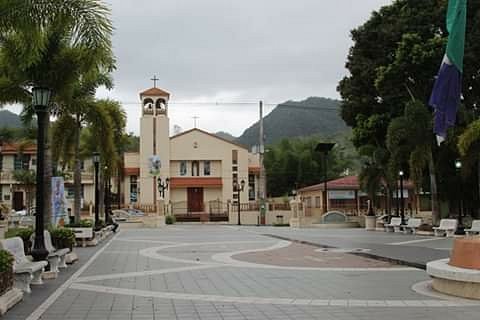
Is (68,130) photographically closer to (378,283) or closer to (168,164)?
(378,283)

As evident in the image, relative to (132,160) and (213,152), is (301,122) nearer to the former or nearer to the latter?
(213,152)

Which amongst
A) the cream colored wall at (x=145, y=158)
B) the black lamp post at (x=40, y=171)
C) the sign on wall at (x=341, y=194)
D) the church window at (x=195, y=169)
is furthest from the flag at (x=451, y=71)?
the church window at (x=195, y=169)

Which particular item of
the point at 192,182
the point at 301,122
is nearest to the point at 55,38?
the point at 192,182

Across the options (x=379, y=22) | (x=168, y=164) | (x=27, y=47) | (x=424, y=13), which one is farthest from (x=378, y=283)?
(x=168, y=164)

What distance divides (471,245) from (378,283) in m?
2.37

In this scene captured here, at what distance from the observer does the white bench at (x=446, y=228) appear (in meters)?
27.8

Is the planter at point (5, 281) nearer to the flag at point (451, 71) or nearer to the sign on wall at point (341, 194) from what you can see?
the flag at point (451, 71)

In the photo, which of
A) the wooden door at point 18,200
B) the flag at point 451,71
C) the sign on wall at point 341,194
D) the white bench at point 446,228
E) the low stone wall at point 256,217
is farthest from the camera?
the wooden door at point 18,200

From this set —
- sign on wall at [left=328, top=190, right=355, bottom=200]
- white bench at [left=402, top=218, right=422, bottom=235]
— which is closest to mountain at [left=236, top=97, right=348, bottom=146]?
sign on wall at [left=328, top=190, right=355, bottom=200]

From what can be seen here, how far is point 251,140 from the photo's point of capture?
125 m

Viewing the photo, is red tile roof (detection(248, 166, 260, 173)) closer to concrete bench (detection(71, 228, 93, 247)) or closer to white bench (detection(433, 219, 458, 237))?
white bench (detection(433, 219, 458, 237))

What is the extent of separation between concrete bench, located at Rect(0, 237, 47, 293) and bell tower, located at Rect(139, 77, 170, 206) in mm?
52007

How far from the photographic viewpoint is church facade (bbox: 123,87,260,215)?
64625 millimetres

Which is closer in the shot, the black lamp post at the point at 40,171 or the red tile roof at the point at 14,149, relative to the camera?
the black lamp post at the point at 40,171
